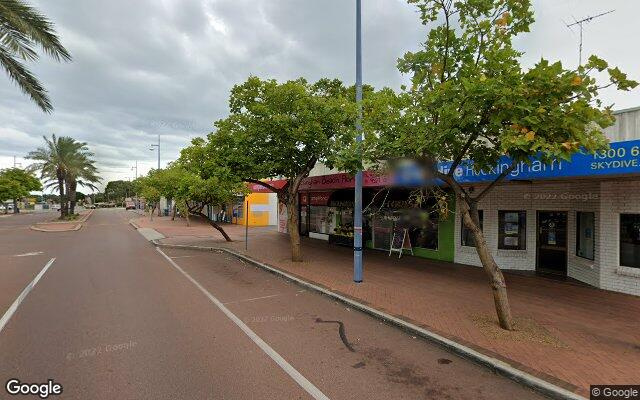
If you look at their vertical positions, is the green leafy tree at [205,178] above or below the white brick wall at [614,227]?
above

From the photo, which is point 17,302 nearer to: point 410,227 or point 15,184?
point 410,227

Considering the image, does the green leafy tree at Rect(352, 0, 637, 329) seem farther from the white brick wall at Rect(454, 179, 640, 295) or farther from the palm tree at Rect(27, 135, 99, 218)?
the palm tree at Rect(27, 135, 99, 218)

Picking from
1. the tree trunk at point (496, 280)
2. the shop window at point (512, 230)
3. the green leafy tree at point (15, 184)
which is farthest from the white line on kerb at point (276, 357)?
the green leafy tree at point (15, 184)

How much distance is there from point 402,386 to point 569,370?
2.13 meters

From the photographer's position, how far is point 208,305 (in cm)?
830

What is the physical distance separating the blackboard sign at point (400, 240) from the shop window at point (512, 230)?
351cm

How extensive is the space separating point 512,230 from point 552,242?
3.71ft

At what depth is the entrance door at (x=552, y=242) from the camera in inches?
448

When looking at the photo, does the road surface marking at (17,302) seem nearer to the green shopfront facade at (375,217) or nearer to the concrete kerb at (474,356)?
the concrete kerb at (474,356)

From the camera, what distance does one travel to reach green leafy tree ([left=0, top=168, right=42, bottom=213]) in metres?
57.8

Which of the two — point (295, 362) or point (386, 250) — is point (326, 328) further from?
point (386, 250)

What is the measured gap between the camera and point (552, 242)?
38.4 feet

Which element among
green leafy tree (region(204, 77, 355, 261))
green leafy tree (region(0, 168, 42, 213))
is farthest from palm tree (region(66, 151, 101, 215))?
green leafy tree (region(204, 77, 355, 261))

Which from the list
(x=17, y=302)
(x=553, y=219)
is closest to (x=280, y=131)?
(x=17, y=302)
